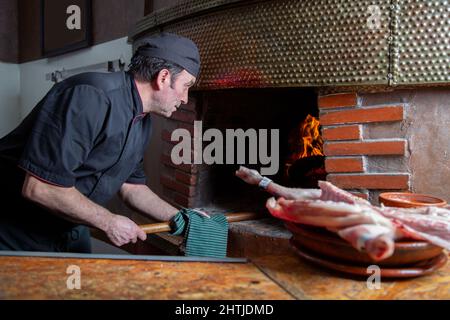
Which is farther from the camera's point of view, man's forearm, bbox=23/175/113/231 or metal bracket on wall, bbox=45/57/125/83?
metal bracket on wall, bbox=45/57/125/83

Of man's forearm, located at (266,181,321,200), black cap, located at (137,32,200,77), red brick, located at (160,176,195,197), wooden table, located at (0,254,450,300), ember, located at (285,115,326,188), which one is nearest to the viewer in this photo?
wooden table, located at (0,254,450,300)

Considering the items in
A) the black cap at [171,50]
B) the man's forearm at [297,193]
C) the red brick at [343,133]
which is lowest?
the man's forearm at [297,193]

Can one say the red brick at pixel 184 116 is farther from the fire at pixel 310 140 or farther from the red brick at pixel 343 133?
the red brick at pixel 343 133

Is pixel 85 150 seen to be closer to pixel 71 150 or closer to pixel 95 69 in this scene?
pixel 71 150

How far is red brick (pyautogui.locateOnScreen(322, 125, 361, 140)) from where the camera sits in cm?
204

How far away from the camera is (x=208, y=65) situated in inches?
93.3

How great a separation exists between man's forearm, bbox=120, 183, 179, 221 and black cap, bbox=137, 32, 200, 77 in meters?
0.64

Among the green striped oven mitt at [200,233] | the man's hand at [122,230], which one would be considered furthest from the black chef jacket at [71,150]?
the green striped oven mitt at [200,233]

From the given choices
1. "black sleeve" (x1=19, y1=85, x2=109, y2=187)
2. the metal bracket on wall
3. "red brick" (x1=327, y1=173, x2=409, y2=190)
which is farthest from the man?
the metal bracket on wall

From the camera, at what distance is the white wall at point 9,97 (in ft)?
19.6

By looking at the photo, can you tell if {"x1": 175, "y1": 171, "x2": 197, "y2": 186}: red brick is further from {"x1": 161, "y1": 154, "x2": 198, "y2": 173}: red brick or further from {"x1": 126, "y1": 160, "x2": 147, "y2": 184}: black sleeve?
{"x1": 126, "y1": 160, "x2": 147, "y2": 184}: black sleeve

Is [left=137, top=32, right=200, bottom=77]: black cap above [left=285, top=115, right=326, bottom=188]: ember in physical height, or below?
above

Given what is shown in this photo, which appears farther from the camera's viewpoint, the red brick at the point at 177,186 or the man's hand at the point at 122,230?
the red brick at the point at 177,186
